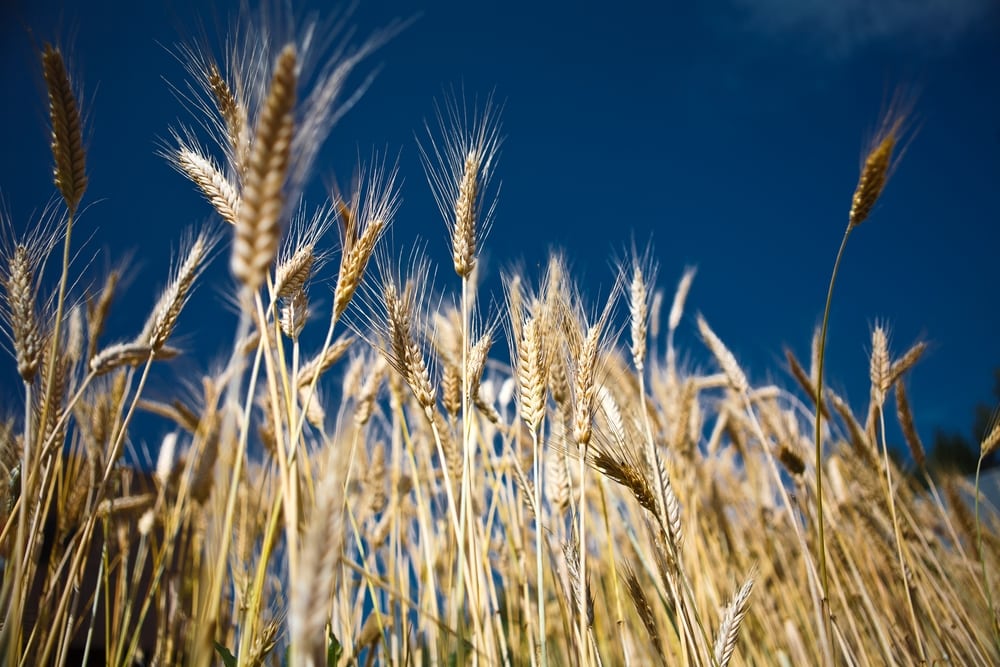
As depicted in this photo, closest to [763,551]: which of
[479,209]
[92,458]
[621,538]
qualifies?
[621,538]

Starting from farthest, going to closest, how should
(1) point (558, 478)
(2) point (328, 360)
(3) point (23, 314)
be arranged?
(2) point (328, 360)
(1) point (558, 478)
(3) point (23, 314)

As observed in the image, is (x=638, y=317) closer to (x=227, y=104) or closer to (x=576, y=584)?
(x=576, y=584)

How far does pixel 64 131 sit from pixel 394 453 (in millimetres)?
1557

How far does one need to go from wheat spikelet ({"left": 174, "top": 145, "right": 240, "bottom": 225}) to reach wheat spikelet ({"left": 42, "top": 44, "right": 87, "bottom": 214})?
0.62 ft

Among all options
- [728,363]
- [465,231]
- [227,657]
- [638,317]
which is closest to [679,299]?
[728,363]

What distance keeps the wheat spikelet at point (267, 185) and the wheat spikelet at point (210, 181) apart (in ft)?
1.32

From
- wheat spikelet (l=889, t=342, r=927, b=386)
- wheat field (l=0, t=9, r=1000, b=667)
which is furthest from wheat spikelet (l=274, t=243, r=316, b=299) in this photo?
wheat spikelet (l=889, t=342, r=927, b=386)

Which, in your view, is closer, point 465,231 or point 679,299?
point 465,231

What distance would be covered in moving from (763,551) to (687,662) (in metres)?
1.61

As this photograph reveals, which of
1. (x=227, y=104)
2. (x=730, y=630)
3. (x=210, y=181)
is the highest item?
(x=227, y=104)

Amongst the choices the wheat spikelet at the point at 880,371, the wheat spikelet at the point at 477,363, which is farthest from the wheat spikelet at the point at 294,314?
the wheat spikelet at the point at 880,371

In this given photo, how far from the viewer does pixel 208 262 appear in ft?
4.99

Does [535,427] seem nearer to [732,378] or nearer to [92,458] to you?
[732,378]

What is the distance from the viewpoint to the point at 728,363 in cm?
214
